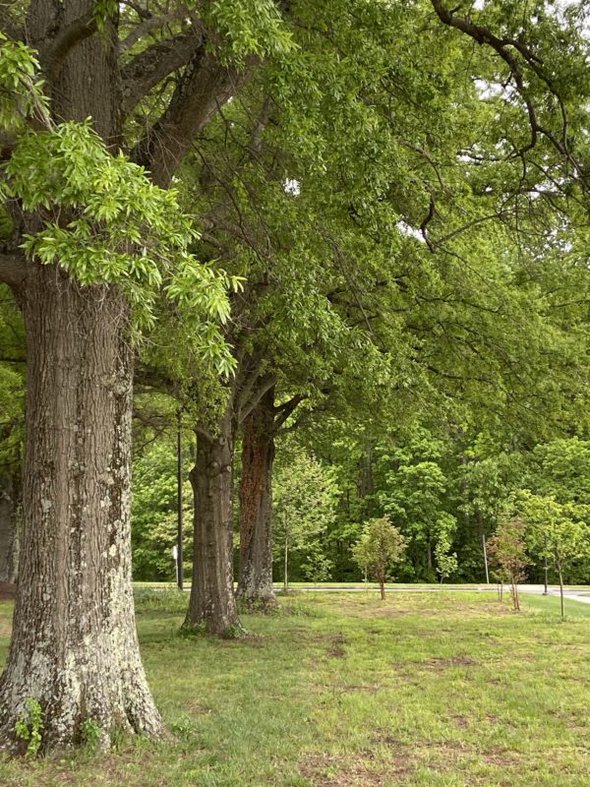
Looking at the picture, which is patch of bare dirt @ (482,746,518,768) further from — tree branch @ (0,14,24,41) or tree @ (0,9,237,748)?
tree branch @ (0,14,24,41)

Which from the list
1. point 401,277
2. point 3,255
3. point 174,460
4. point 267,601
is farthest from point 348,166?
point 174,460

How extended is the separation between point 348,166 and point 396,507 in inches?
1320

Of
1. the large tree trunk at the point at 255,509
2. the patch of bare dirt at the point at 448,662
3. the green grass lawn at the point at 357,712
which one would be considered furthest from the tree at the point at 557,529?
the large tree trunk at the point at 255,509

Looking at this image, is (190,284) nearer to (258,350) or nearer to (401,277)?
(401,277)

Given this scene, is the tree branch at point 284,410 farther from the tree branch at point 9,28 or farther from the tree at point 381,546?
the tree branch at point 9,28

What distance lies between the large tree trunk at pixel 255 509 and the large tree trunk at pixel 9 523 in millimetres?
9760

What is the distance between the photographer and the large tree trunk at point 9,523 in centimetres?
2278

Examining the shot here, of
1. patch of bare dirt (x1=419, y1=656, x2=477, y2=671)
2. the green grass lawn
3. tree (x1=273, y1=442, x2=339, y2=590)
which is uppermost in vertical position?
tree (x1=273, y1=442, x2=339, y2=590)

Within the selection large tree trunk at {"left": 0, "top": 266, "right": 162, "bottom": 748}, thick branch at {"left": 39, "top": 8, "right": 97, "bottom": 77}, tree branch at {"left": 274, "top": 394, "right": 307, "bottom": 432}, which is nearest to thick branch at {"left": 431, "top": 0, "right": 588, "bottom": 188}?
thick branch at {"left": 39, "top": 8, "right": 97, "bottom": 77}

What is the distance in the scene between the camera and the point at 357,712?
6.62 metres

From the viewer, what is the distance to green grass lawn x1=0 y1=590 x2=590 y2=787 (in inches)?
190

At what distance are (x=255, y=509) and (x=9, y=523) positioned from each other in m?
10.5

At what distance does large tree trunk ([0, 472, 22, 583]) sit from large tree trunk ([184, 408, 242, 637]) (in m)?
12.9

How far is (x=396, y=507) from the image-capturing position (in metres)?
38.0
